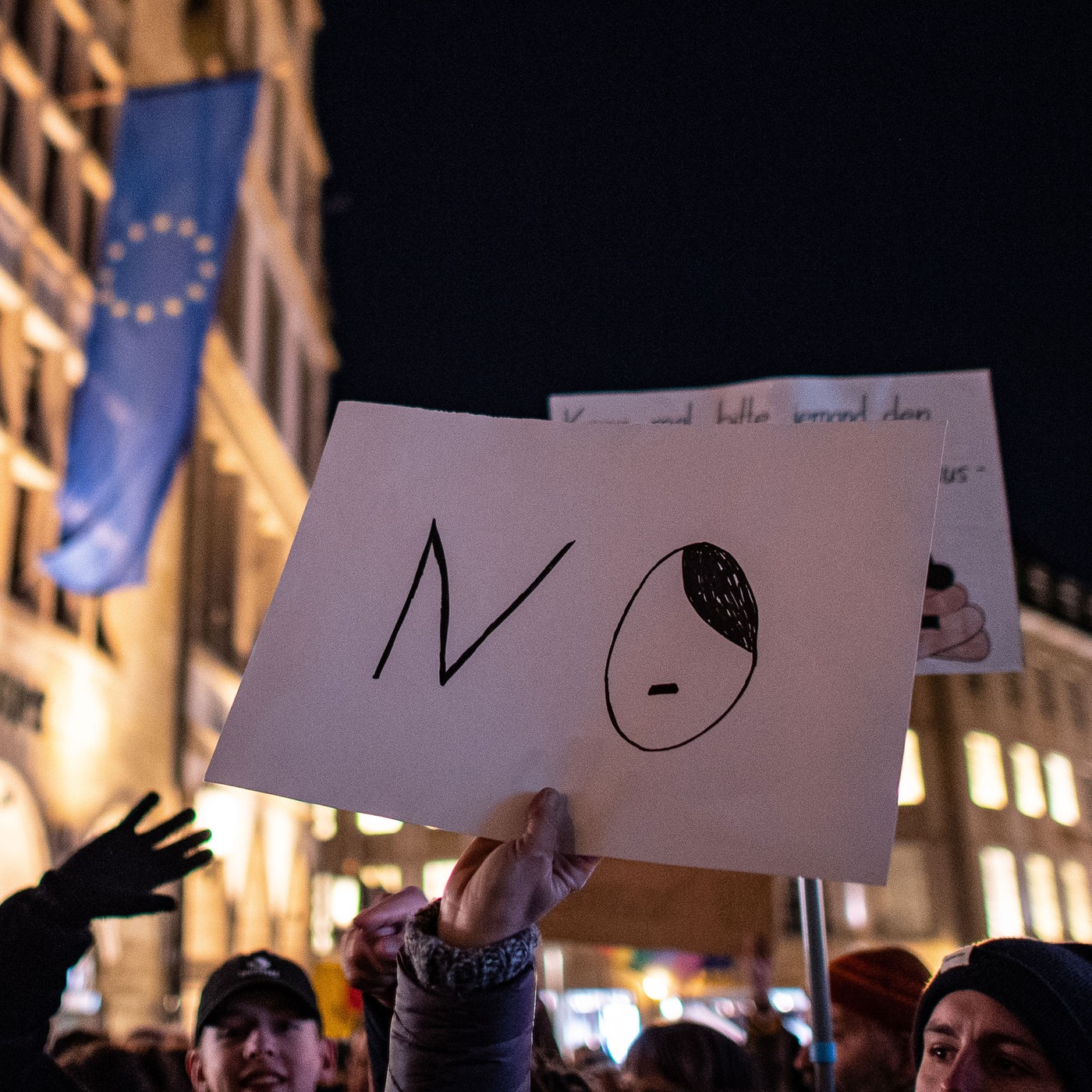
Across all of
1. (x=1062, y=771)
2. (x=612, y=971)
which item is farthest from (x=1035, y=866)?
(x=612, y=971)

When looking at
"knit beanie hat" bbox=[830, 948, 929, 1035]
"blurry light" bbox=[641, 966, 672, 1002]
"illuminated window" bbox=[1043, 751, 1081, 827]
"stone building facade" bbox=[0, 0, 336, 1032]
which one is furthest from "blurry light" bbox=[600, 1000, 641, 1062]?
"knit beanie hat" bbox=[830, 948, 929, 1035]

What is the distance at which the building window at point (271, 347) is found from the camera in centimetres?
2922

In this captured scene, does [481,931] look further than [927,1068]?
No

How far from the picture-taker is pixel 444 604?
72.3 inches

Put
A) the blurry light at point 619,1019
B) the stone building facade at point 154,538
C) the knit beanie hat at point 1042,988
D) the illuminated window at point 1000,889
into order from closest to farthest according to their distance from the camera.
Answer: the knit beanie hat at point 1042,988
the stone building facade at point 154,538
the blurry light at point 619,1019
the illuminated window at point 1000,889

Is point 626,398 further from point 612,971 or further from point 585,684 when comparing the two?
point 612,971

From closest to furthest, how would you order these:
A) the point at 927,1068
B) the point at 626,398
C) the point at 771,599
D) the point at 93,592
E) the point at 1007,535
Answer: the point at 771,599 → the point at 927,1068 → the point at 1007,535 → the point at 626,398 → the point at 93,592

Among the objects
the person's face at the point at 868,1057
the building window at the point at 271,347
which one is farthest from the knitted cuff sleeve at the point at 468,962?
the building window at the point at 271,347

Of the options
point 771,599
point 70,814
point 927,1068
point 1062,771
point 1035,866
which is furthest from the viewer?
point 1062,771

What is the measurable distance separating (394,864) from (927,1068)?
4028cm

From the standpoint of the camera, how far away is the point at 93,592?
1339 cm

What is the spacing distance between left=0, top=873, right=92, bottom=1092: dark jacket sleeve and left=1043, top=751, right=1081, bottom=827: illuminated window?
4307cm

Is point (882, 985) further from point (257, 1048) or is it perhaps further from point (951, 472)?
point (257, 1048)

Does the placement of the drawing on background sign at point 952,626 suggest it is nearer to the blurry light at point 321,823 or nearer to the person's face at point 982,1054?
the person's face at point 982,1054
